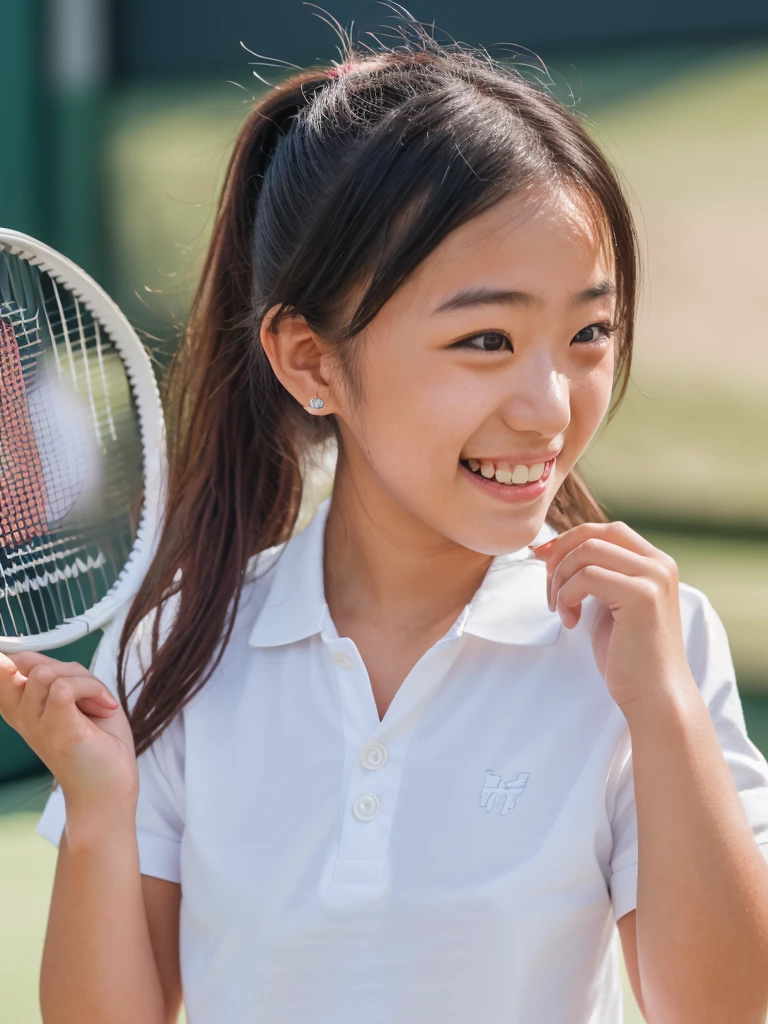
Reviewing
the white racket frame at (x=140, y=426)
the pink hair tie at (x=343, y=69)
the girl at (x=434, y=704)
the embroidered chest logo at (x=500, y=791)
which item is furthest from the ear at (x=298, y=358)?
the embroidered chest logo at (x=500, y=791)

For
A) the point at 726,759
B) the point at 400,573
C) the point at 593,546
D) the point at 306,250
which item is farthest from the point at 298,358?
the point at 726,759

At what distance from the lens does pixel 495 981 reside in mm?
908

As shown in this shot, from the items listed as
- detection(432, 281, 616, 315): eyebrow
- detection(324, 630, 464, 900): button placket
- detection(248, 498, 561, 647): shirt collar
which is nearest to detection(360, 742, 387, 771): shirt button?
detection(324, 630, 464, 900): button placket

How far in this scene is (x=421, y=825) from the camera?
0.93 m

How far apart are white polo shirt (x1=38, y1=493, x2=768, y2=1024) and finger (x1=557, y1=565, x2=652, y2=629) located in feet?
0.24

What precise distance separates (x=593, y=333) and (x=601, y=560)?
18cm

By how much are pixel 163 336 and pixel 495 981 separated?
1694 millimetres

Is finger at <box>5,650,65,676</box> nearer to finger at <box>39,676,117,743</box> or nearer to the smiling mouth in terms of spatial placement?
finger at <box>39,676,117,743</box>

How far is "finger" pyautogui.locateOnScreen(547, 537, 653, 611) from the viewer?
910mm

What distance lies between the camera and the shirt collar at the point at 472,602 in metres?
1.01

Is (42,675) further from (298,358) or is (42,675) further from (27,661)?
(298,358)

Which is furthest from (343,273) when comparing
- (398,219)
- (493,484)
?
(493,484)

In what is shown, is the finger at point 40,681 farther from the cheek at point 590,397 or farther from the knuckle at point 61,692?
the cheek at point 590,397

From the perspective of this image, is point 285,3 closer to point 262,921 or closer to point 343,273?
point 343,273
